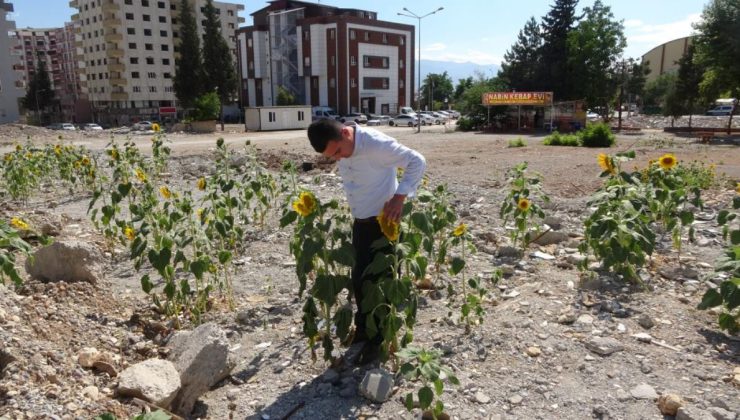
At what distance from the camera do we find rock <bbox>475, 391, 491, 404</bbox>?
285 cm

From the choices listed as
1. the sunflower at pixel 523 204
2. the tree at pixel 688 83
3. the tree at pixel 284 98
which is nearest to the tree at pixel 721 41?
the tree at pixel 688 83

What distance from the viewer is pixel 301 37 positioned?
194ft

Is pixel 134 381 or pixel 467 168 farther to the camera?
pixel 467 168

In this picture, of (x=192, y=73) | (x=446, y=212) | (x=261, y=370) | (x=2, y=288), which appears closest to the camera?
(x=261, y=370)

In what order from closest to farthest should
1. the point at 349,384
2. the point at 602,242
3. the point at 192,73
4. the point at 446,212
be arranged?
the point at 349,384, the point at 602,242, the point at 446,212, the point at 192,73

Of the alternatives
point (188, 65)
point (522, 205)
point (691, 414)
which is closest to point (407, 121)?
point (188, 65)

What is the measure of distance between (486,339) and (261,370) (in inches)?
55.3

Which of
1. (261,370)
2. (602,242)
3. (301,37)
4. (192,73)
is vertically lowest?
(261,370)

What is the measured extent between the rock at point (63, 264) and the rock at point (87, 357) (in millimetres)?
1393

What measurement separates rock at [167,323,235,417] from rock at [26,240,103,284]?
1646mm

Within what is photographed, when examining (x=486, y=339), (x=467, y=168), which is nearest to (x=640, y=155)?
(x=467, y=168)

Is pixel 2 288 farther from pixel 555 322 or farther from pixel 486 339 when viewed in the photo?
pixel 555 322

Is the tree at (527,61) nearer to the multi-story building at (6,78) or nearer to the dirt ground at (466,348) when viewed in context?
the dirt ground at (466,348)

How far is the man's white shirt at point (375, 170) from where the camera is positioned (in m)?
2.98
